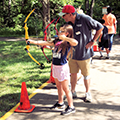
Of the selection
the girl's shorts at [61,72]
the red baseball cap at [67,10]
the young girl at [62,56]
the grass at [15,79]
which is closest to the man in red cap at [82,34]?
the red baseball cap at [67,10]

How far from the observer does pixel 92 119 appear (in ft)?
12.2

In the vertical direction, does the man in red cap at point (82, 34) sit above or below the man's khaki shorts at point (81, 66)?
above

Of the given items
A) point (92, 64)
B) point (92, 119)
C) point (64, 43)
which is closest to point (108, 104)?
point (92, 119)

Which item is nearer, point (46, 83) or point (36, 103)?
point (36, 103)

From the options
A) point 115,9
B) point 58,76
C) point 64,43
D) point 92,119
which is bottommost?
point 92,119

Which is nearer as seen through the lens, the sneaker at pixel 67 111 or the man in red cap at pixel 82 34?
the sneaker at pixel 67 111

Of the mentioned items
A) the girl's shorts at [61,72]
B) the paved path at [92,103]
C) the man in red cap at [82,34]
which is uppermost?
the man in red cap at [82,34]

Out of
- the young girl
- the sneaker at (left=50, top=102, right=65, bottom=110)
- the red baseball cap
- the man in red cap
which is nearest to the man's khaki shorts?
the man in red cap

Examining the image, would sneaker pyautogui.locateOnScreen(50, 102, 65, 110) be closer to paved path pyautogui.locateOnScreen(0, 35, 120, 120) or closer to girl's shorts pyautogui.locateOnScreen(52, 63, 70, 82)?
paved path pyautogui.locateOnScreen(0, 35, 120, 120)

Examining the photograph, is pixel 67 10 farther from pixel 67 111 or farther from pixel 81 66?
pixel 67 111

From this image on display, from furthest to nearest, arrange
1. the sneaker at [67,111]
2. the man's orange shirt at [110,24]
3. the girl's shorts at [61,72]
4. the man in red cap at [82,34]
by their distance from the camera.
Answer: the man's orange shirt at [110,24], the man in red cap at [82,34], the sneaker at [67,111], the girl's shorts at [61,72]

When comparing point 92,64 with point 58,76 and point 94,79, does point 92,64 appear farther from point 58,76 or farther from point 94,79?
point 58,76

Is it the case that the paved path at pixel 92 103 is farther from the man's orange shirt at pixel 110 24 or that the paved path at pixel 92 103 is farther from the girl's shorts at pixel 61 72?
the man's orange shirt at pixel 110 24

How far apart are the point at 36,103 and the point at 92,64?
4.63 meters
